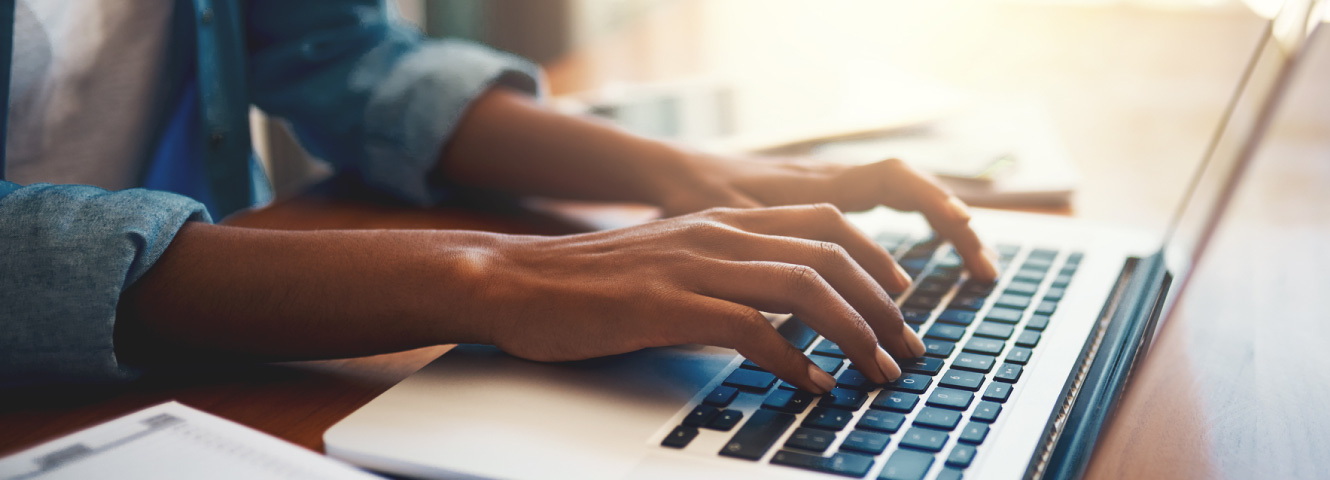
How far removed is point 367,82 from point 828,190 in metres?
0.42

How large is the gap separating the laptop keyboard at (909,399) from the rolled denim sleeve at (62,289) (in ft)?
0.94

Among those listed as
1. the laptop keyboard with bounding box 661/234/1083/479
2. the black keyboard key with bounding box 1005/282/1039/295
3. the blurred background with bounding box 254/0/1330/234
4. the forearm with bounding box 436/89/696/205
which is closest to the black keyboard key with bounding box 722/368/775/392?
the laptop keyboard with bounding box 661/234/1083/479

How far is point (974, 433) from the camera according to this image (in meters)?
0.39

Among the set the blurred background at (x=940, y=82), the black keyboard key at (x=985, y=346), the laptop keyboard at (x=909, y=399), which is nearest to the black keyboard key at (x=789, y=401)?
the laptop keyboard at (x=909, y=399)

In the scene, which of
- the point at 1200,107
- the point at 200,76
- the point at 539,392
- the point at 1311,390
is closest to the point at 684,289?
the point at 539,392

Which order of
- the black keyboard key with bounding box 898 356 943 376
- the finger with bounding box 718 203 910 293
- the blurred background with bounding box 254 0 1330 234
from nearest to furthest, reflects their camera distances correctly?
the black keyboard key with bounding box 898 356 943 376
the finger with bounding box 718 203 910 293
the blurred background with bounding box 254 0 1330 234

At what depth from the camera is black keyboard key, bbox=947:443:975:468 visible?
1.20 feet

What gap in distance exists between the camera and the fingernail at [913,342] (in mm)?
472

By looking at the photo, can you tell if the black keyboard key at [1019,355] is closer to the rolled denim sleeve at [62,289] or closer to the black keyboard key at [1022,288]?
the black keyboard key at [1022,288]

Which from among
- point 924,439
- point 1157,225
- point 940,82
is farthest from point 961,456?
point 940,82

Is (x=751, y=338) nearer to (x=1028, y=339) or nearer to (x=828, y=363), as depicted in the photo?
(x=828, y=363)

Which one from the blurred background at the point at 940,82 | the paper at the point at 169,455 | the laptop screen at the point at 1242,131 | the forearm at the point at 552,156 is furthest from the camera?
the blurred background at the point at 940,82

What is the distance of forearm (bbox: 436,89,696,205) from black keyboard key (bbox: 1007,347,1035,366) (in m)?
0.36

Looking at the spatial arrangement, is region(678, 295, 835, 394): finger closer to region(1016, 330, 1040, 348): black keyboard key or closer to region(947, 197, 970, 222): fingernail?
region(1016, 330, 1040, 348): black keyboard key
